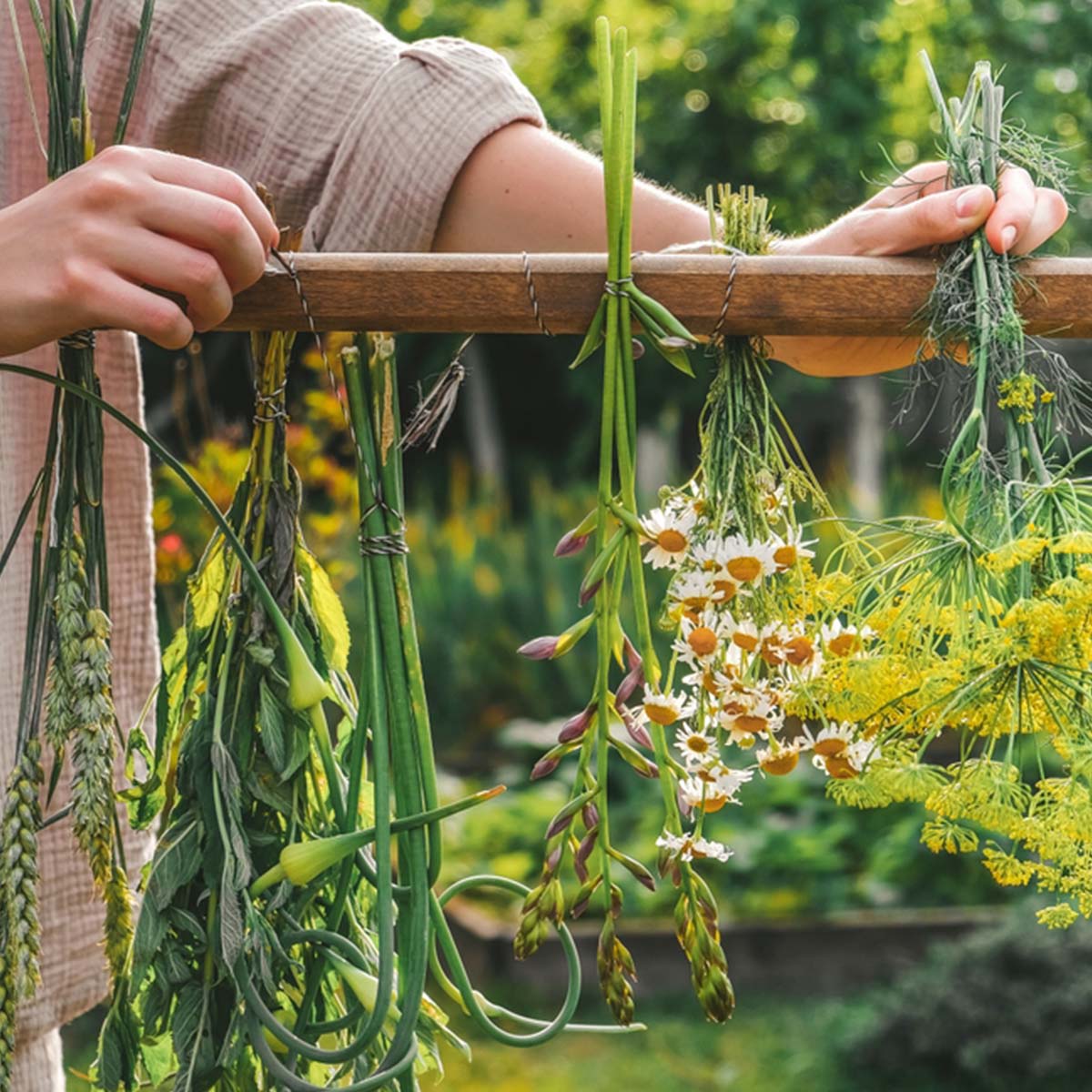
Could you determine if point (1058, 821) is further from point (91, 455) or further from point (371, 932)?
point (91, 455)

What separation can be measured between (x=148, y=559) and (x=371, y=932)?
443mm

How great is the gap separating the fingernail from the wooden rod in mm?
45

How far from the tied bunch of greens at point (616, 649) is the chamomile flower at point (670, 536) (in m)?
0.01

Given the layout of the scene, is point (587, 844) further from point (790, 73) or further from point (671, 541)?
point (790, 73)

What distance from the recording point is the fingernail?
828 millimetres

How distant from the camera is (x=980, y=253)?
82 centimetres

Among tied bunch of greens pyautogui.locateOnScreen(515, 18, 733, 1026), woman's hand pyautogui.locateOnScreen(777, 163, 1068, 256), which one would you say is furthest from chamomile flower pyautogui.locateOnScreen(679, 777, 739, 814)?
woman's hand pyautogui.locateOnScreen(777, 163, 1068, 256)

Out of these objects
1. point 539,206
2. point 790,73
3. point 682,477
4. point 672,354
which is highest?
point 790,73

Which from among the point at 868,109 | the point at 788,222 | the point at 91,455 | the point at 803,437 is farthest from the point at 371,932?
the point at 803,437

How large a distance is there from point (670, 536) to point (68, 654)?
35 cm

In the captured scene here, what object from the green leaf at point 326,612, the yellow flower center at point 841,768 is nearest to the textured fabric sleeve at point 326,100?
the green leaf at point 326,612

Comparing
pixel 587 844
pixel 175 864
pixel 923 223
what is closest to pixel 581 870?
pixel 587 844

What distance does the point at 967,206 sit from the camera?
828 millimetres

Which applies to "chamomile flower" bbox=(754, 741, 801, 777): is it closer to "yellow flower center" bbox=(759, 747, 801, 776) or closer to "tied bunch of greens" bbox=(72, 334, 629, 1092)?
"yellow flower center" bbox=(759, 747, 801, 776)
